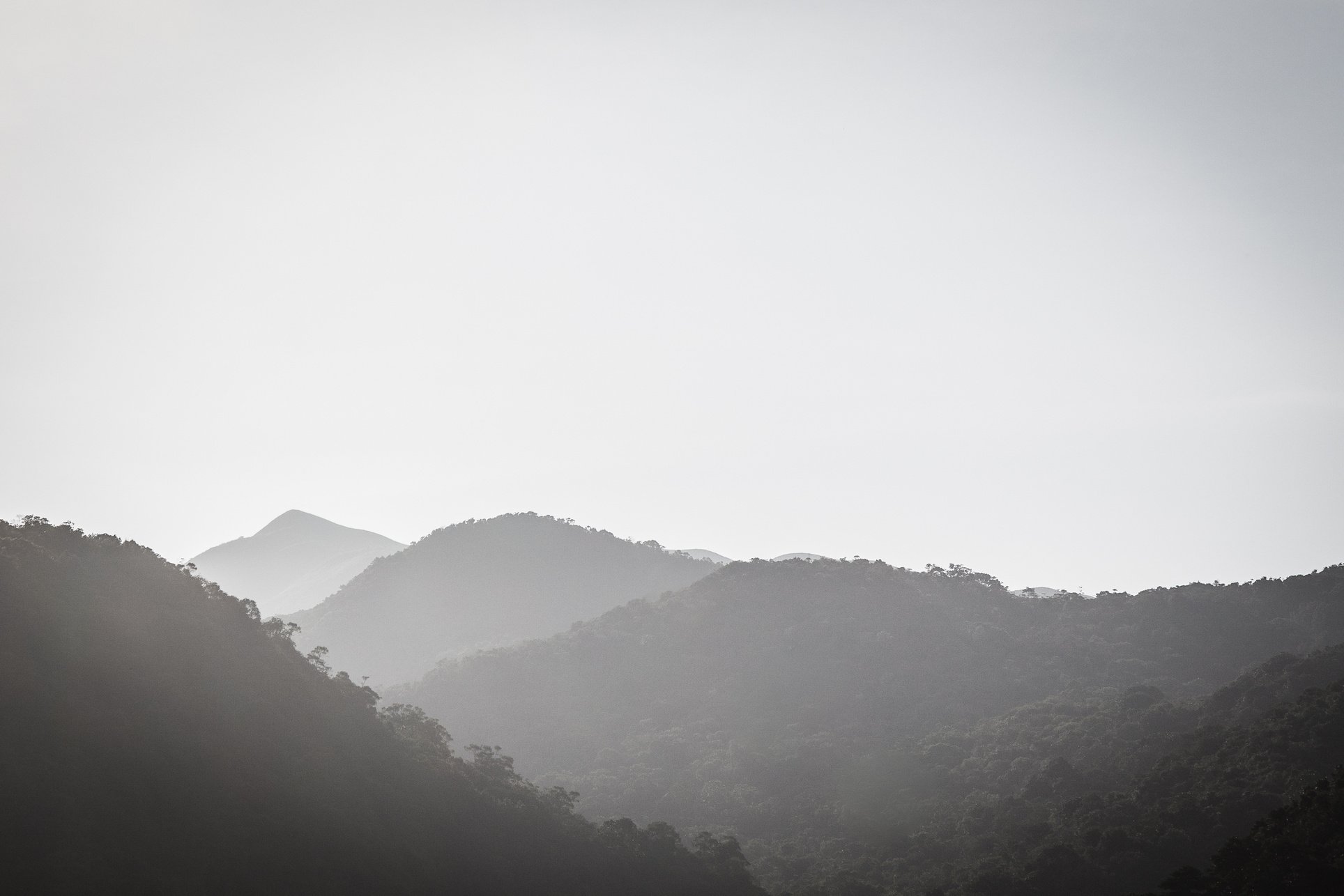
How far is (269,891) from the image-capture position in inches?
1321

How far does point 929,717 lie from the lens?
92375 mm

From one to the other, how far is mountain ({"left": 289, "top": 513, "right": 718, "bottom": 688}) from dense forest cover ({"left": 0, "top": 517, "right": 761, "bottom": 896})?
309 ft

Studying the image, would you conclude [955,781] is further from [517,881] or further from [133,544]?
[133,544]

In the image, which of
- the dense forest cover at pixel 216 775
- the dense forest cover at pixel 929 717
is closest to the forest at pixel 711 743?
the dense forest cover at pixel 216 775

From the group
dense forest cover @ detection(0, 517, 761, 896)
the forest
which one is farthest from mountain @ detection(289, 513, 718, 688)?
dense forest cover @ detection(0, 517, 761, 896)

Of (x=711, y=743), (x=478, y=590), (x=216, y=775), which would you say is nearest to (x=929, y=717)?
(x=711, y=743)

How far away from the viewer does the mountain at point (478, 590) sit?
154m

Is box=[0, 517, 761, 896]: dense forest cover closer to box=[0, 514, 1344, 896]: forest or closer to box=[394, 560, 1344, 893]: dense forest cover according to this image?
box=[0, 514, 1344, 896]: forest

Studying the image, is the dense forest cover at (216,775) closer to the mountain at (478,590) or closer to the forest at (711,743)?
the forest at (711,743)

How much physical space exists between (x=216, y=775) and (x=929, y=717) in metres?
74.7

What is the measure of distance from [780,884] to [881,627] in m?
51.8

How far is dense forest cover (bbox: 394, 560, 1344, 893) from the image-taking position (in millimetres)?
58250

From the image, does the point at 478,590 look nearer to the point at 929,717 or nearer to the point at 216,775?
the point at 929,717

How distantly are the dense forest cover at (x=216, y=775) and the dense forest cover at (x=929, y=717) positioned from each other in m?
21.5
